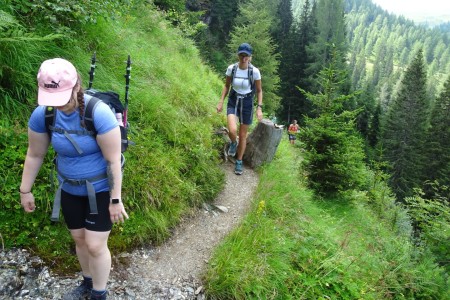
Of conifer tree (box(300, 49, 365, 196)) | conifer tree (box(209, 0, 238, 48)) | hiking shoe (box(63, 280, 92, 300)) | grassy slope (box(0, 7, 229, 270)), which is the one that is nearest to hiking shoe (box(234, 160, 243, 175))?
grassy slope (box(0, 7, 229, 270))

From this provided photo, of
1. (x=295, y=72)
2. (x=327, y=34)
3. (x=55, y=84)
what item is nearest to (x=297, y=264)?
(x=55, y=84)

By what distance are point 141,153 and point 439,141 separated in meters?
39.5

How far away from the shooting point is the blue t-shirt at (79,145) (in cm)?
249

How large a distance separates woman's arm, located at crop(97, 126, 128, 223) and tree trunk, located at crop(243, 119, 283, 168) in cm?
530

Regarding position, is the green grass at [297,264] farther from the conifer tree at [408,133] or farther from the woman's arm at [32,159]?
the conifer tree at [408,133]

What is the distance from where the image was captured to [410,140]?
38.8 metres

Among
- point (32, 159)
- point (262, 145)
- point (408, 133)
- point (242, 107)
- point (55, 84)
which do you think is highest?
point (55, 84)

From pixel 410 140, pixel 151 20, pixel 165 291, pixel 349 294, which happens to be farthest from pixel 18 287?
pixel 410 140

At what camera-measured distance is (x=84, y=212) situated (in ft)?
9.41

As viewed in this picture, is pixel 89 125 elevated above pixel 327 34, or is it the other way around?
pixel 327 34

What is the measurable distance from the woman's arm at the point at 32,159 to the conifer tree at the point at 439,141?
1393 inches

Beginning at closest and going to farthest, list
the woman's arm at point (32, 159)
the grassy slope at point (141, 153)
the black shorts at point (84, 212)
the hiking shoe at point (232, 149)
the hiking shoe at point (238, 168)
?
the woman's arm at point (32, 159) < the black shorts at point (84, 212) < the grassy slope at point (141, 153) < the hiking shoe at point (238, 168) < the hiking shoe at point (232, 149)

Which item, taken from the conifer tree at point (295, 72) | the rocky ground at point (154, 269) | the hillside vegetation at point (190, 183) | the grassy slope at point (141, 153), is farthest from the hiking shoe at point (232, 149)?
the conifer tree at point (295, 72)

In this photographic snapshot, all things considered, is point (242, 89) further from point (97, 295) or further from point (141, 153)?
point (97, 295)
